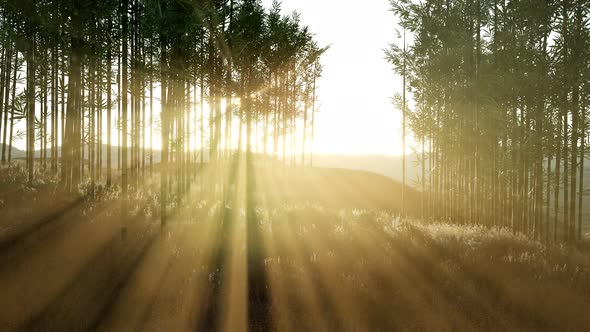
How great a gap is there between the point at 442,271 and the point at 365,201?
20.0m

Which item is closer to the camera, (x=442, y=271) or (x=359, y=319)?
(x=359, y=319)

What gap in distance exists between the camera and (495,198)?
13.4 m

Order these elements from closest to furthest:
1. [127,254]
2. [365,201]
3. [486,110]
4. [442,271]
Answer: [442,271] → [127,254] → [486,110] → [365,201]

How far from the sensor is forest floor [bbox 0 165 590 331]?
495 centimetres

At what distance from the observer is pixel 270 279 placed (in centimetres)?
613

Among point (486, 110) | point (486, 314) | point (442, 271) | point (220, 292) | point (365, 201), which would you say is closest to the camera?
point (486, 314)

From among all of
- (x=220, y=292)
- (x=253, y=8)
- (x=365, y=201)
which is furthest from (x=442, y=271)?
(x=365, y=201)

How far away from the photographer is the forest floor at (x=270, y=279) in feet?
16.2

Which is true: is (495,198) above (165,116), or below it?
below

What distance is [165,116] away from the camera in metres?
9.62

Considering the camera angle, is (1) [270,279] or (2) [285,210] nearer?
(1) [270,279]

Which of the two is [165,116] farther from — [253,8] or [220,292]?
[220,292]

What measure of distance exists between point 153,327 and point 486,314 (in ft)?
14.6

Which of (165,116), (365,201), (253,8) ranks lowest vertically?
(365,201)
